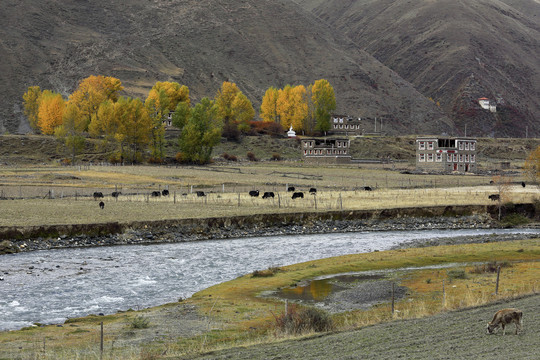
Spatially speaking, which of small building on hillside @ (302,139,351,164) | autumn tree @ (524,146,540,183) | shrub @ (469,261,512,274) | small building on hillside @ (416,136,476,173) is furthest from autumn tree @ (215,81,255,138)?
shrub @ (469,261,512,274)

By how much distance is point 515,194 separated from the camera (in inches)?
3103

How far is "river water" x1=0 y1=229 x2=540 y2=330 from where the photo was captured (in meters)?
30.6

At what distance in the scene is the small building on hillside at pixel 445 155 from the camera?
130 meters

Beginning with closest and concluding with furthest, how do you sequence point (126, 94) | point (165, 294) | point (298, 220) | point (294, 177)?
1. point (165, 294)
2. point (298, 220)
3. point (294, 177)
4. point (126, 94)

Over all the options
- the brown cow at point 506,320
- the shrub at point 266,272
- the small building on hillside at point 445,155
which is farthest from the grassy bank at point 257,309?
the small building on hillside at point 445,155

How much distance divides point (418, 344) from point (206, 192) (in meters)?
59.9

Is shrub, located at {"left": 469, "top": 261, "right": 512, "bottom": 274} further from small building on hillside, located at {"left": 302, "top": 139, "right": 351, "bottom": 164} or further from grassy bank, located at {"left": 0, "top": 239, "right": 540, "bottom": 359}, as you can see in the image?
small building on hillside, located at {"left": 302, "top": 139, "right": 351, "bottom": 164}

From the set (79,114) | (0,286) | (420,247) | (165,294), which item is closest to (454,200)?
(420,247)

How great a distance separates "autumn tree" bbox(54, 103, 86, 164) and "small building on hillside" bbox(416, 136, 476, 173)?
64101 mm

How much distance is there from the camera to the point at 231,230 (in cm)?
5625

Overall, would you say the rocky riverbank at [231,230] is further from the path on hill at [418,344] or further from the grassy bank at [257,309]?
the path on hill at [418,344]

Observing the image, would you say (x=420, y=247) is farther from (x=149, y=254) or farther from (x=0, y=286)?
(x=0, y=286)

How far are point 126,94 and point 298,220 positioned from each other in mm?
144869

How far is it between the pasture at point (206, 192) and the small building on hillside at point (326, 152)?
21011 millimetres
